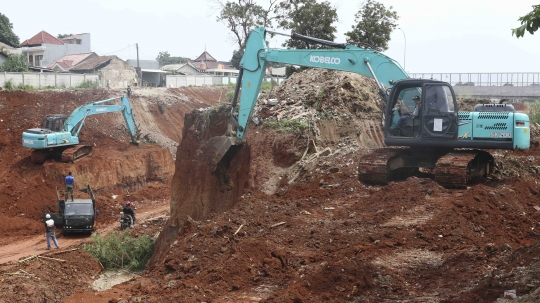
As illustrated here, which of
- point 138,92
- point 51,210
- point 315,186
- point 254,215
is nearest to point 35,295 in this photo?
point 254,215

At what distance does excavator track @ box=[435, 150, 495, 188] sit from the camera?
16000 mm

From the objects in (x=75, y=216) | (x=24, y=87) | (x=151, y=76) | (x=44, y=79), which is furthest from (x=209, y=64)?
(x=75, y=216)

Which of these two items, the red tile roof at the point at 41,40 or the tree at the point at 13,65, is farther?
the red tile roof at the point at 41,40

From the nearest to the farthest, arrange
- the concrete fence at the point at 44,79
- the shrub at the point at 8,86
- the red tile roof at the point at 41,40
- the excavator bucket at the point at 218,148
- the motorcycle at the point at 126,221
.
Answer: the excavator bucket at the point at 218,148, the motorcycle at the point at 126,221, the shrub at the point at 8,86, the concrete fence at the point at 44,79, the red tile roof at the point at 41,40

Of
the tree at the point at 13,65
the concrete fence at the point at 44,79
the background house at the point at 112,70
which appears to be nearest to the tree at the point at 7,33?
the background house at the point at 112,70

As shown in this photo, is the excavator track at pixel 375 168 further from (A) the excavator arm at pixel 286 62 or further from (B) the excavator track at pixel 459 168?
(A) the excavator arm at pixel 286 62

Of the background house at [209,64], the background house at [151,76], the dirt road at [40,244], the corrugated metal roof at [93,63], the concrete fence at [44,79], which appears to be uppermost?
the background house at [209,64]

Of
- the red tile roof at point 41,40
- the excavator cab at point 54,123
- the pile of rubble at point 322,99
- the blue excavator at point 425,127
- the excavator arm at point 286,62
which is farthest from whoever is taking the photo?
the red tile roof at point 41,40

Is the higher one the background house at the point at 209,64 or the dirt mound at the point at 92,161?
the background house at the point at 209,64

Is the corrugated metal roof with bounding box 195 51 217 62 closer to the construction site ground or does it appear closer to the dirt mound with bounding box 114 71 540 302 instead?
the construction site ground

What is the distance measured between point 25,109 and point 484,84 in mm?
31340

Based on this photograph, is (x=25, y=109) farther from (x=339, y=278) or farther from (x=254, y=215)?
(x=339, y=278)

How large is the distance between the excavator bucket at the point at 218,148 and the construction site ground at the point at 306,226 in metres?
0.41

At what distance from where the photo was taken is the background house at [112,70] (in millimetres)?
61250
